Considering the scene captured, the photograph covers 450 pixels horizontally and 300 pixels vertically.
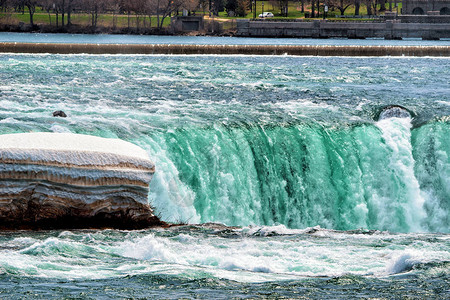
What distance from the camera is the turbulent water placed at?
10.4m

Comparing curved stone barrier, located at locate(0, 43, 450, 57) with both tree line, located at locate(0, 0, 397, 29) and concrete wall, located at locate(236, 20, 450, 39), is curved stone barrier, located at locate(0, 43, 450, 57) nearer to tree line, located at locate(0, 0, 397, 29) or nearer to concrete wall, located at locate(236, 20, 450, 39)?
concrete wall, located at locate(236, 20, 450, 39)

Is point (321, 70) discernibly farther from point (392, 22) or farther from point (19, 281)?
point (392, 22)

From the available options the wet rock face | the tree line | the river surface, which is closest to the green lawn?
the tree line

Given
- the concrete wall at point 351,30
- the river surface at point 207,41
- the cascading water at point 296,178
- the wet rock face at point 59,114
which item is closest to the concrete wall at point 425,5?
the concrete wall at point 351,30

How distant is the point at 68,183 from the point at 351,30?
89.8 meters

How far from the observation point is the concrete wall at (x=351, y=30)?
97.0 meters

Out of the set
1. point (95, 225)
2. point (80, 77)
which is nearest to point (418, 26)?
point (80, 77)

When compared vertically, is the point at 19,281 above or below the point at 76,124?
below

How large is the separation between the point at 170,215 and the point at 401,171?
652cm

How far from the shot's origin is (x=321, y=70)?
3853cm

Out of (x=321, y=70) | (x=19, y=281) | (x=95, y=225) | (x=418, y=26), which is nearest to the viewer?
(x=19, y=281)

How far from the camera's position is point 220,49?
48188 mm

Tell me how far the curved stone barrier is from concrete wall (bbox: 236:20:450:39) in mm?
48117

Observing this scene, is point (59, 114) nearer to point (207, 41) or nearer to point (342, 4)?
point (207, 41)
